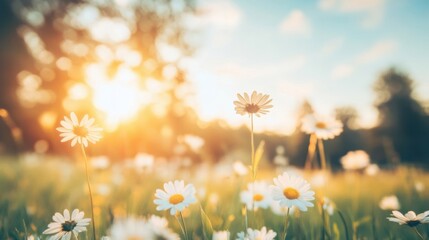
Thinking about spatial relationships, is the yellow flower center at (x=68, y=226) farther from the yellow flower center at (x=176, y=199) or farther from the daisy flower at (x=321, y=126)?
the daisy flower at (x=321, y=126)

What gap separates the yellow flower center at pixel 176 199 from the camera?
3.92 feet

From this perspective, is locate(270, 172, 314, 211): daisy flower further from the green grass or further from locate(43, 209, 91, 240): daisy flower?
locate(43, 209, 91, 240): daisy flower

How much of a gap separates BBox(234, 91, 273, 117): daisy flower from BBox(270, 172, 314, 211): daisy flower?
25cm

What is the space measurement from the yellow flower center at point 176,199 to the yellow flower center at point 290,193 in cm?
35

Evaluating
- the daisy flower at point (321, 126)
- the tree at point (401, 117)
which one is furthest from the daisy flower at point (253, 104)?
the tree at point (401, 117)

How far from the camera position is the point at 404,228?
217 centimetres

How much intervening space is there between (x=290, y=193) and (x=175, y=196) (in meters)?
0.39

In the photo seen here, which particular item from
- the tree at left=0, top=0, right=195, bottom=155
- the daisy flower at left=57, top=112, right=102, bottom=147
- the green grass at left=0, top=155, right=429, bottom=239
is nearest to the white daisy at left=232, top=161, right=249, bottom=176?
the green grass at left=0, top=155, right=429, bottom=239

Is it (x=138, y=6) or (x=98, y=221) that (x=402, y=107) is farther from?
(x=98, y=221)

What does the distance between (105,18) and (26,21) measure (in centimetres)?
433

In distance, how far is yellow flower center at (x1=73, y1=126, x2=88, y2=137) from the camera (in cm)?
122

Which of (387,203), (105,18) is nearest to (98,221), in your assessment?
(387,203)

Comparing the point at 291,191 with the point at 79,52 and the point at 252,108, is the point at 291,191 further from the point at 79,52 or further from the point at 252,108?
the point at 79,52

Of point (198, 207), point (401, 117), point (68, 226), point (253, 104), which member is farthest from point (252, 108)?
point (401, 117)
